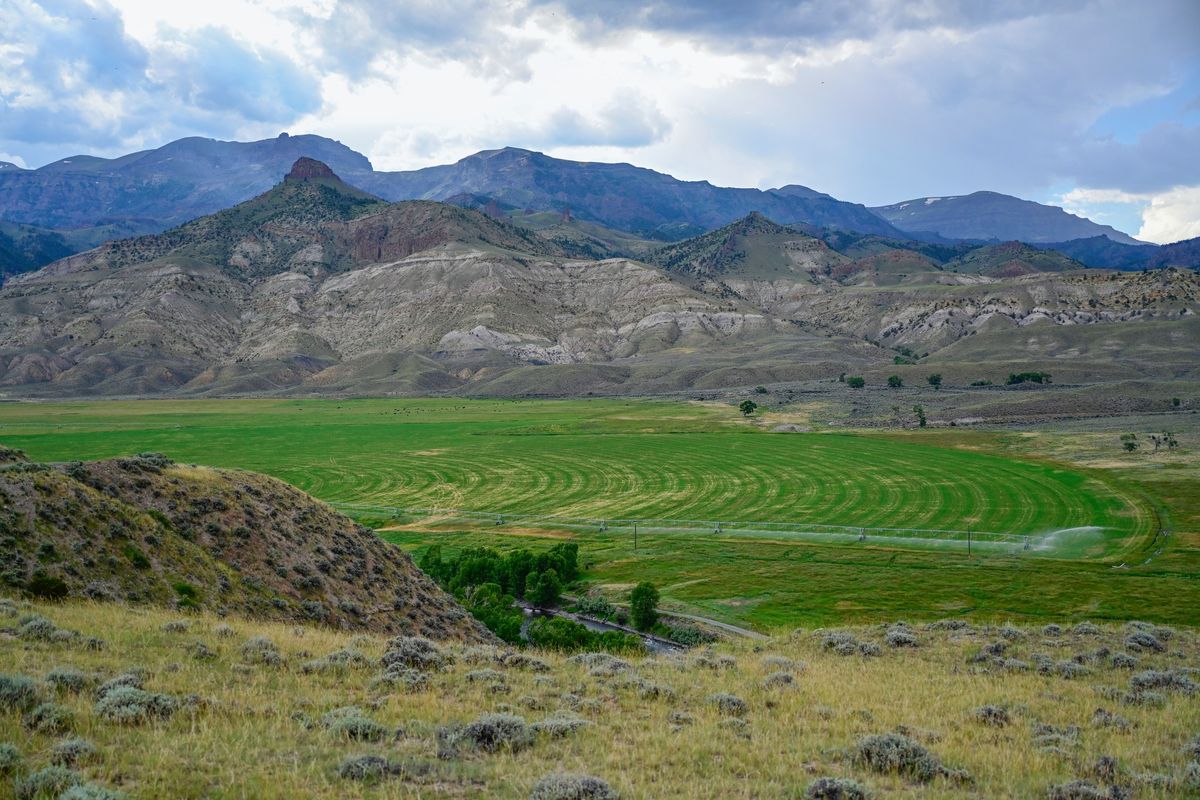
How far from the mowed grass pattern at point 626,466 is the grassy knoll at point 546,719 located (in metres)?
43.8

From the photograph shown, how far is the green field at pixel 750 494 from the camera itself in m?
41.7

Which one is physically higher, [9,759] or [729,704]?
[9,759]

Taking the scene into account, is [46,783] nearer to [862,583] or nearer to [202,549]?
[202,549]

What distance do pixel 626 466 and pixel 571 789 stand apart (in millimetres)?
78086

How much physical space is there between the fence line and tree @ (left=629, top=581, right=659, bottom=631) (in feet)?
61.5

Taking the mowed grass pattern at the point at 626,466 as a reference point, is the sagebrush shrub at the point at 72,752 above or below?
above

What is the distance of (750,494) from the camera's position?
232 feet

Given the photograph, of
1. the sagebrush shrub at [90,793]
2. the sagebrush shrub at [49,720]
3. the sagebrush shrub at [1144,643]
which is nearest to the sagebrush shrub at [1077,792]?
the sagebrush shrub at [90,793]

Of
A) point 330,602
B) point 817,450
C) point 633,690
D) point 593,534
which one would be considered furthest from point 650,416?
point 633,690

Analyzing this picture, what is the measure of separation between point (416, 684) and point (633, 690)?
483 centimetres

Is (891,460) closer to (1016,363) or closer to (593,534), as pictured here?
(593,534)

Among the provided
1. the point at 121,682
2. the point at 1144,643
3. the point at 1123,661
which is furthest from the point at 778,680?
the point at 1144,643

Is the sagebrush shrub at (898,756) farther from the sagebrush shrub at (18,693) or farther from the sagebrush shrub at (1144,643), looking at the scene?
the sagebrush shrub at (1144,643)

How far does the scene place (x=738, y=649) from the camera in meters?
24.8
